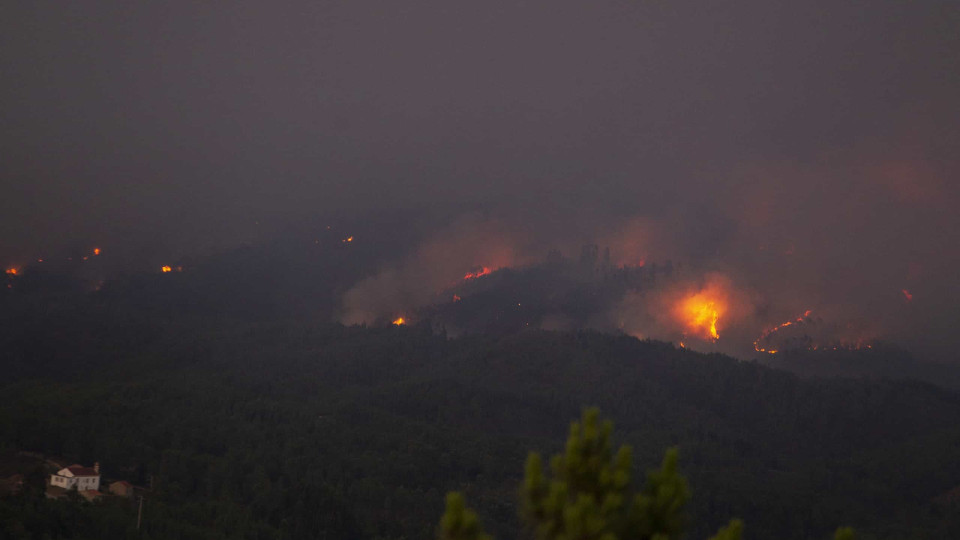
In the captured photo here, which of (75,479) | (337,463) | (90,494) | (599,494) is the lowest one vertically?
(599,494)

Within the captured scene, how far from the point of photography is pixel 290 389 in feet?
625

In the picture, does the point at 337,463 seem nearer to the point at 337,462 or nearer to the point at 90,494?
the point at 337,462

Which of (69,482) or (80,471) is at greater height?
(80,471)

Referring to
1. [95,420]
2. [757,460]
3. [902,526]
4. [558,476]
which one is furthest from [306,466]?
[558,476]

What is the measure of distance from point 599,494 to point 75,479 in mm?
87797

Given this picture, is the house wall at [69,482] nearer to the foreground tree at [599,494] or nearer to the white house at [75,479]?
the white house at [75,479]

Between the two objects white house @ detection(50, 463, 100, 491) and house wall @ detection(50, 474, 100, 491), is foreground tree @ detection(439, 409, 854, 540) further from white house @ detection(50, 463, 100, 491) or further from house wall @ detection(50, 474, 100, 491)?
house wall @ detection(50, 474, 100, 491)

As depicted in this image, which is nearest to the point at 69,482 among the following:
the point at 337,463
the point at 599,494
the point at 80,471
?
the point at 80,471

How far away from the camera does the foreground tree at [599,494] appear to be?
1154cm

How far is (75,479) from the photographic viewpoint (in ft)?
279

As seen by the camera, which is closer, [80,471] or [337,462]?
[80,471]

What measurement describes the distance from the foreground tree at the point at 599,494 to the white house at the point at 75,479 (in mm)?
85881

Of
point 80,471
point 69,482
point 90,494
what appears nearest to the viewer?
point 90,494

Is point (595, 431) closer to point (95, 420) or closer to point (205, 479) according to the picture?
point (205, 479)
